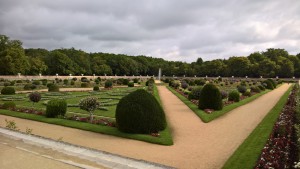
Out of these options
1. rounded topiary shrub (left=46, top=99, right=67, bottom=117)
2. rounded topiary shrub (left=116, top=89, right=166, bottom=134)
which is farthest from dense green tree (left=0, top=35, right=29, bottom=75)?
rounded topiary shrub (left=116, top=89, right=166, bottom=134)

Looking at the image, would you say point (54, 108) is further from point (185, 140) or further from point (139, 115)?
point (185, 140)

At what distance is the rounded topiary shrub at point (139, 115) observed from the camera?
11062 millimetres

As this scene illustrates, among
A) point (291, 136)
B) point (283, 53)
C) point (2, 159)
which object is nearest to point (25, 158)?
point (2, 159)

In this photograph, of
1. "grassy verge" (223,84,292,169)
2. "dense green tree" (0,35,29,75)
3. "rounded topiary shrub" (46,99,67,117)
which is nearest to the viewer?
"grassy verge" (223,84,292,169)

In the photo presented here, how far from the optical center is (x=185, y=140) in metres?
10.6

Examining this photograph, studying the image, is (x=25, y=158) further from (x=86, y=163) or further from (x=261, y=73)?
(x=261, y=73)

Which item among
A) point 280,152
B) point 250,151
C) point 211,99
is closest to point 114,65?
point 211,99

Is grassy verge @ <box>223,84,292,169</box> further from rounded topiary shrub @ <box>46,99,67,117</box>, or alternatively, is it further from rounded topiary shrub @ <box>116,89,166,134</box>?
rounded topiary shrub @ <box>46,99,67,117</box>

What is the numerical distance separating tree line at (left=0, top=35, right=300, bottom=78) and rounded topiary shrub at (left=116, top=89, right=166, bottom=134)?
51.5 metres

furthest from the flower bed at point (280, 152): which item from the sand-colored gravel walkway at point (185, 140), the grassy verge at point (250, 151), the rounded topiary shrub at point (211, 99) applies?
the rounded topiary shrub at point (211, 99)

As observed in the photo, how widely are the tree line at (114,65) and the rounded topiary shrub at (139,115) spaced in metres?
51.5

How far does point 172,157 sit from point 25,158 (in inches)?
165

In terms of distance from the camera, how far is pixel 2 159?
7.42m

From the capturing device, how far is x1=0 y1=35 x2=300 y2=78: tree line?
58.7m
